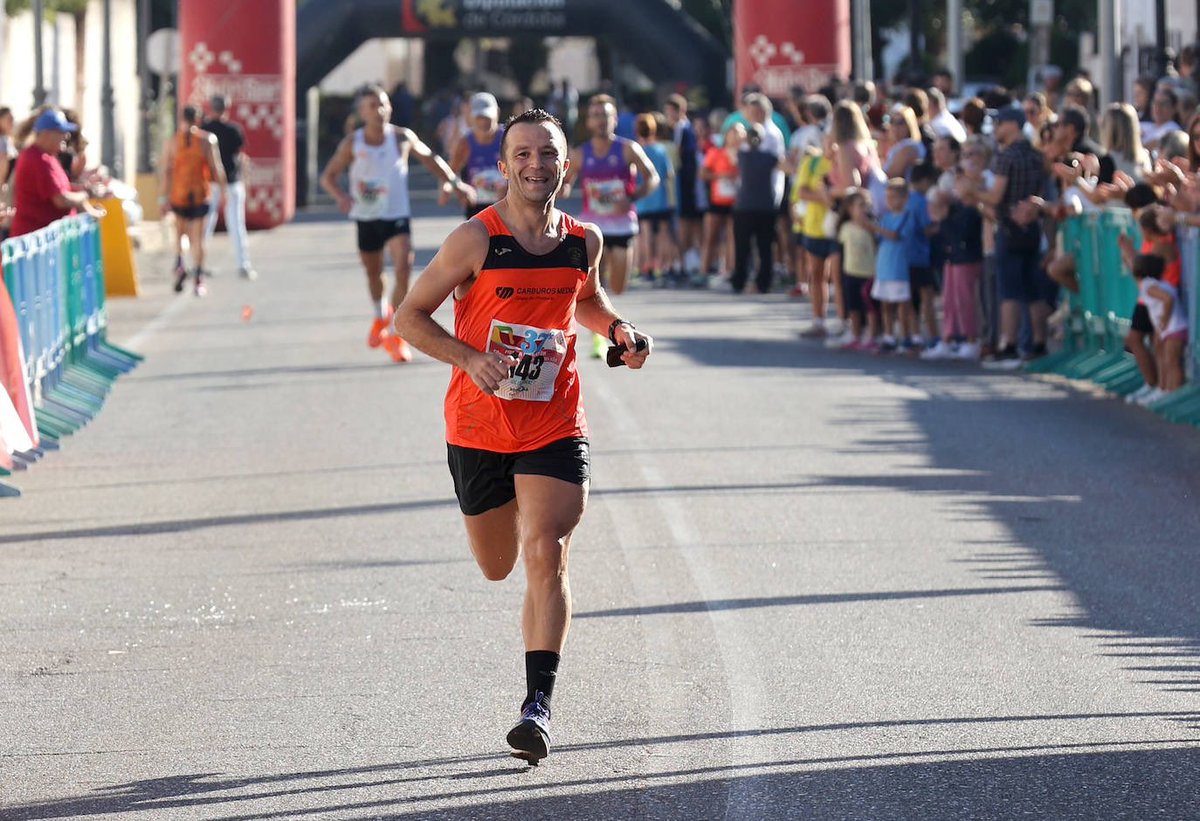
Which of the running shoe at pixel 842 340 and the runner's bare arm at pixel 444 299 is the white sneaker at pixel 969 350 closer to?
the running shoe at pixel 842 340

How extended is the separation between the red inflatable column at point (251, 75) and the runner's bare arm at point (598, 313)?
32.5 metres

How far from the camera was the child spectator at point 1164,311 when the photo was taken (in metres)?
13.9

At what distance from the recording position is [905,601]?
8.52 meters

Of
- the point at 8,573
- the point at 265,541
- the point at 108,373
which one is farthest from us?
the point at 108,373

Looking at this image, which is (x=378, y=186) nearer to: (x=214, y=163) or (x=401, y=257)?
(x=401, y=257)

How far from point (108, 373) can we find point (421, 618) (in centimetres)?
907

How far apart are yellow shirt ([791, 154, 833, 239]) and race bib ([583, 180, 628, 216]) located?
6.59ft

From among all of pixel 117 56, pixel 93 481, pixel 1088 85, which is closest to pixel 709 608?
pixel 93 481

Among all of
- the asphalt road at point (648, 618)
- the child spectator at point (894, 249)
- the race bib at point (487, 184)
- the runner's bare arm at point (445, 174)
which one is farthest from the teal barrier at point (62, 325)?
the child spectator at point (894, 249)

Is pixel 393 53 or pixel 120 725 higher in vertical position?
pixel 393 53

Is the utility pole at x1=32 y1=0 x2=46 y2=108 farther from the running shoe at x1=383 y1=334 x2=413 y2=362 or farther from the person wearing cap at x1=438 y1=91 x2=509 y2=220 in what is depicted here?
the running shoe at x1=383 y1=334 x2=413 y2=362

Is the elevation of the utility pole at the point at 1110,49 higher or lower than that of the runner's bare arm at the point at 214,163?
higher

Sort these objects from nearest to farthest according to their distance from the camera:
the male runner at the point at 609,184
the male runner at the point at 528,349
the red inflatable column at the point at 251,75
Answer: the male runner at the point at 528,349 < the male runner at the point at 609,184 < the red inflatable column at the point at 251,75

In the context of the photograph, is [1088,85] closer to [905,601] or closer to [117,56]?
[905,601]
